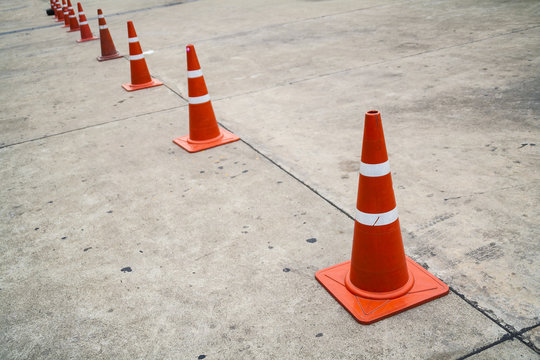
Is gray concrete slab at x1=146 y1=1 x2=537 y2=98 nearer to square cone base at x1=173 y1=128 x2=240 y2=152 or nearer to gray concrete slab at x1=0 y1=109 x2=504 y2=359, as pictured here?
square cone base at x1=173 y1=128 x2=240 y2=152

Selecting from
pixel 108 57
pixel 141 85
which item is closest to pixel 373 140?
pixel 141 85

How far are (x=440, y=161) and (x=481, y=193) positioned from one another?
493 mm

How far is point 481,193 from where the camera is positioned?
2812mm

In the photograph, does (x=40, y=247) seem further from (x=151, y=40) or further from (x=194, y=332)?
(x=151, y=40)

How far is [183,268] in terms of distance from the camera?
96.0 inches

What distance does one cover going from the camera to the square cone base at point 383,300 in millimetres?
1994

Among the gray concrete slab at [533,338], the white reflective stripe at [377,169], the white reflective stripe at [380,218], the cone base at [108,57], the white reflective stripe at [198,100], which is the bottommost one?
the cone base at [108,57]

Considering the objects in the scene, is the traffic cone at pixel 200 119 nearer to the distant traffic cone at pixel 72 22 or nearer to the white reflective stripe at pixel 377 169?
the white reflective stripe at pixel 377 169

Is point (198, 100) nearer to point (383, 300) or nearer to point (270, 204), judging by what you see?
point (270, 204)

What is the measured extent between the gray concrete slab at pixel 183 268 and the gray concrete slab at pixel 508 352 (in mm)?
50

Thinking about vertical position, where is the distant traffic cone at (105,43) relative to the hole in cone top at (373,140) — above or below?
below

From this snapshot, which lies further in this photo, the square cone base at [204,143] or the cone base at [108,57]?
the cone base at [108,57]

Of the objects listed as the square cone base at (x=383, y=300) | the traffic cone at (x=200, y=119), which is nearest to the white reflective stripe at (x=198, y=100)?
the traffic cone at (x=200, y=119)

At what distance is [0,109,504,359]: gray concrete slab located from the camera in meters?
1.92
